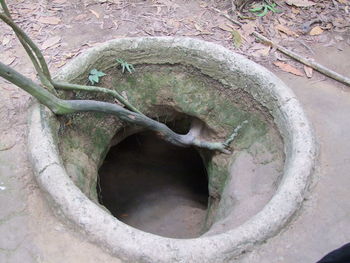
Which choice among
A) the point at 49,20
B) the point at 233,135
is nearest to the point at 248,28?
the point at 233,135

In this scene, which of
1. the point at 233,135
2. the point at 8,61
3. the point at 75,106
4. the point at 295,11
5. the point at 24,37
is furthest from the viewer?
the point at 295,11

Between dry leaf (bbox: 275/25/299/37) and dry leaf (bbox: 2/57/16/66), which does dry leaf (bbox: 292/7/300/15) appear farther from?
dry leaf (bbox: 2/57/16/66)

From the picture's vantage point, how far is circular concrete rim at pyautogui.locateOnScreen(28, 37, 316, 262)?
246 centimetres

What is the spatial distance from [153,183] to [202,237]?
9.48 feet

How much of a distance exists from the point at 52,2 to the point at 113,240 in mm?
2801

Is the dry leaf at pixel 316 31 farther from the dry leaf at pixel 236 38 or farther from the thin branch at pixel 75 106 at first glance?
the thin branch at pixel 75 106

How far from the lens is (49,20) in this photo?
4.00 meters

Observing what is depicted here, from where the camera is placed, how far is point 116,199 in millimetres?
5172

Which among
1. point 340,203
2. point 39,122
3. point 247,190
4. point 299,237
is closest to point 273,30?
point 247,190

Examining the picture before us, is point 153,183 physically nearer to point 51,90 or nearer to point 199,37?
point 199,37

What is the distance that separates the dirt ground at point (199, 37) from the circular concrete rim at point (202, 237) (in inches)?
4.5

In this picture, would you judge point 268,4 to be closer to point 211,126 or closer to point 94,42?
point 211,126

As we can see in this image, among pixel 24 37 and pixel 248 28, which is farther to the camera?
pixel 248 28

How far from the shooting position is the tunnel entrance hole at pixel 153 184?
5.05m
